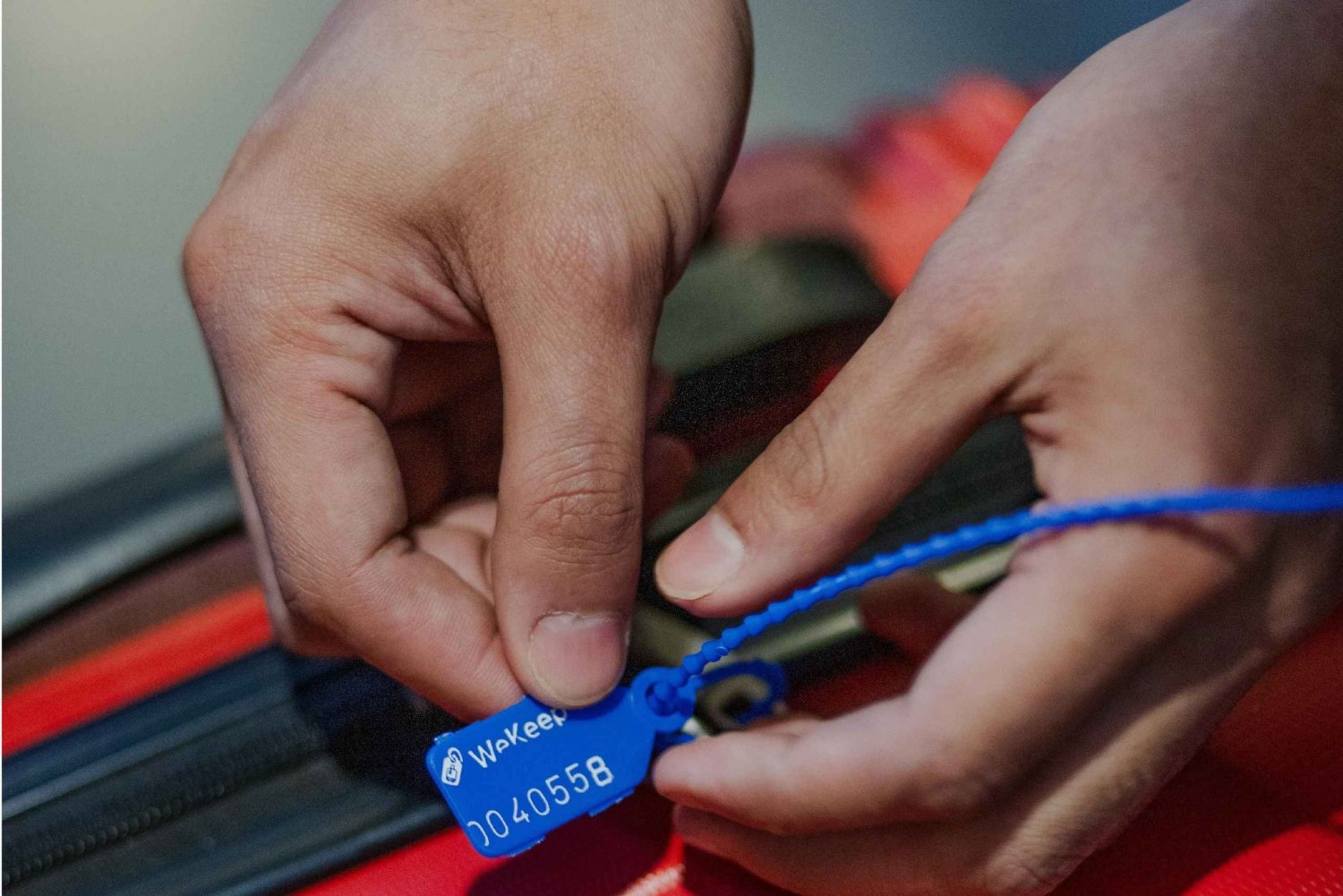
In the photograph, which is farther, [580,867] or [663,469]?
[663,469]

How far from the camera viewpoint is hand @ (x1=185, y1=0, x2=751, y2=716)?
638mm

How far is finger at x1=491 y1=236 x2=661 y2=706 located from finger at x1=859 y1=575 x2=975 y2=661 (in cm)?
18

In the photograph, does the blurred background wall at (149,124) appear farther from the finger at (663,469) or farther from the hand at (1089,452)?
the hand at (1089,452)

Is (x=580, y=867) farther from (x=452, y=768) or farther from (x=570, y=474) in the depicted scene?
(x=570, y=474)

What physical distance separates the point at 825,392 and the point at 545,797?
11.1 inches

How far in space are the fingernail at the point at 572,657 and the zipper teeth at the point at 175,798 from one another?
238 mm

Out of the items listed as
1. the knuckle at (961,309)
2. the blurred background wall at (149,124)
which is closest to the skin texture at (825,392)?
the knuckle at (961,309)

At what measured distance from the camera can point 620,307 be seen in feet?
2.12

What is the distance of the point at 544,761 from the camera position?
647 mm

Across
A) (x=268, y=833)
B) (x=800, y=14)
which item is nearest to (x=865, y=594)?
(x=268, y=833)

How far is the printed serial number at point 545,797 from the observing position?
2.05ft

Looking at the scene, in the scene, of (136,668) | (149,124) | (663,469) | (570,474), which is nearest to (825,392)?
(570,474)

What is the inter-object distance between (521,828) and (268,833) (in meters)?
0.22

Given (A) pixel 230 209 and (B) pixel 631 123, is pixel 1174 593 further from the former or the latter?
(A) pixel 230 209
